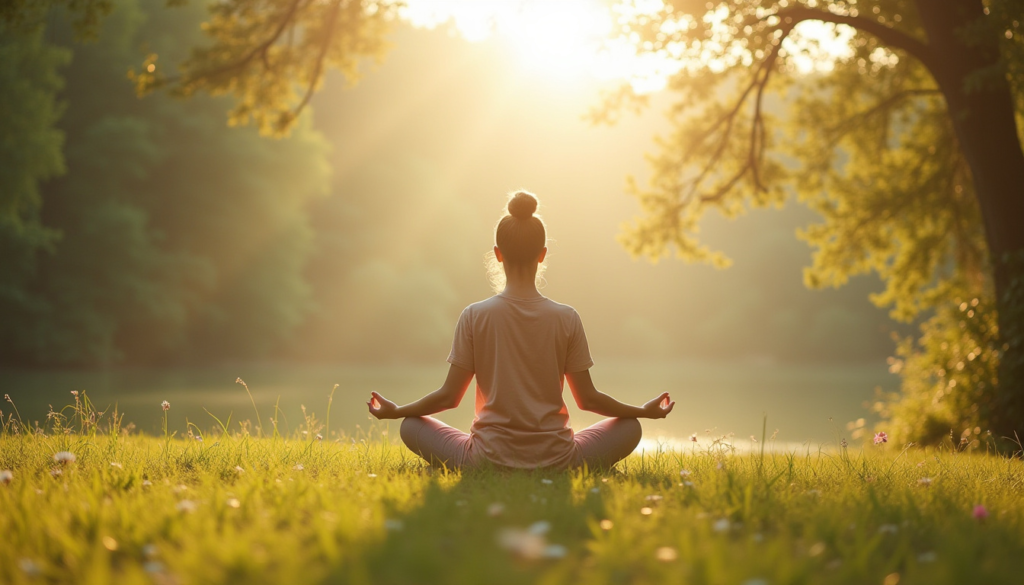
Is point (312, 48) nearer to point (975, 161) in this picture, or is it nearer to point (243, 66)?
point (243, 66)

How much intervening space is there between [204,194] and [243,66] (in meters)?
23.2

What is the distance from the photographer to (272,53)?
998 cm

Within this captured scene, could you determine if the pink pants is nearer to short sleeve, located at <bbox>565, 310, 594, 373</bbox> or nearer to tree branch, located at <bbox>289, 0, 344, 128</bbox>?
short sleeve, located at <bbox>565, 310, 594, 373</bbox>

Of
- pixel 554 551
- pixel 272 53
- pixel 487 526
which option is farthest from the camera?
pixel 272 53

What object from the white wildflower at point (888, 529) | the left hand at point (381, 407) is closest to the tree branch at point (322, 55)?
the left hand at point (381, 407)

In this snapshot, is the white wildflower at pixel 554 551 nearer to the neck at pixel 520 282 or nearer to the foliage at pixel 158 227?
the neck at pixel 520 282

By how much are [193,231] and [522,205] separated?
29885 mm

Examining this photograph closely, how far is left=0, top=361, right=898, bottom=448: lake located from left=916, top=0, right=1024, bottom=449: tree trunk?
2.22 m

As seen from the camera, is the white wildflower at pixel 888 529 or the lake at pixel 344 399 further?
the lake at pixel 344 399

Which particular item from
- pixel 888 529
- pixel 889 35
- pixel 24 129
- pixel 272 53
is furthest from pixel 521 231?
pixel 24 129

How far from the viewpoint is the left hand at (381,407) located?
13.4 feet

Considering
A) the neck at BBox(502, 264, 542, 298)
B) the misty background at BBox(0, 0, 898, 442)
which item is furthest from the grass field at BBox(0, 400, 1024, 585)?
the misty background at BBox(0, 0, 898, 442)

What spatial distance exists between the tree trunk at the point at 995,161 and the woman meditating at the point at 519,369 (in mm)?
5673

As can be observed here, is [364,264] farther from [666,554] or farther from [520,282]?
[666,554]
